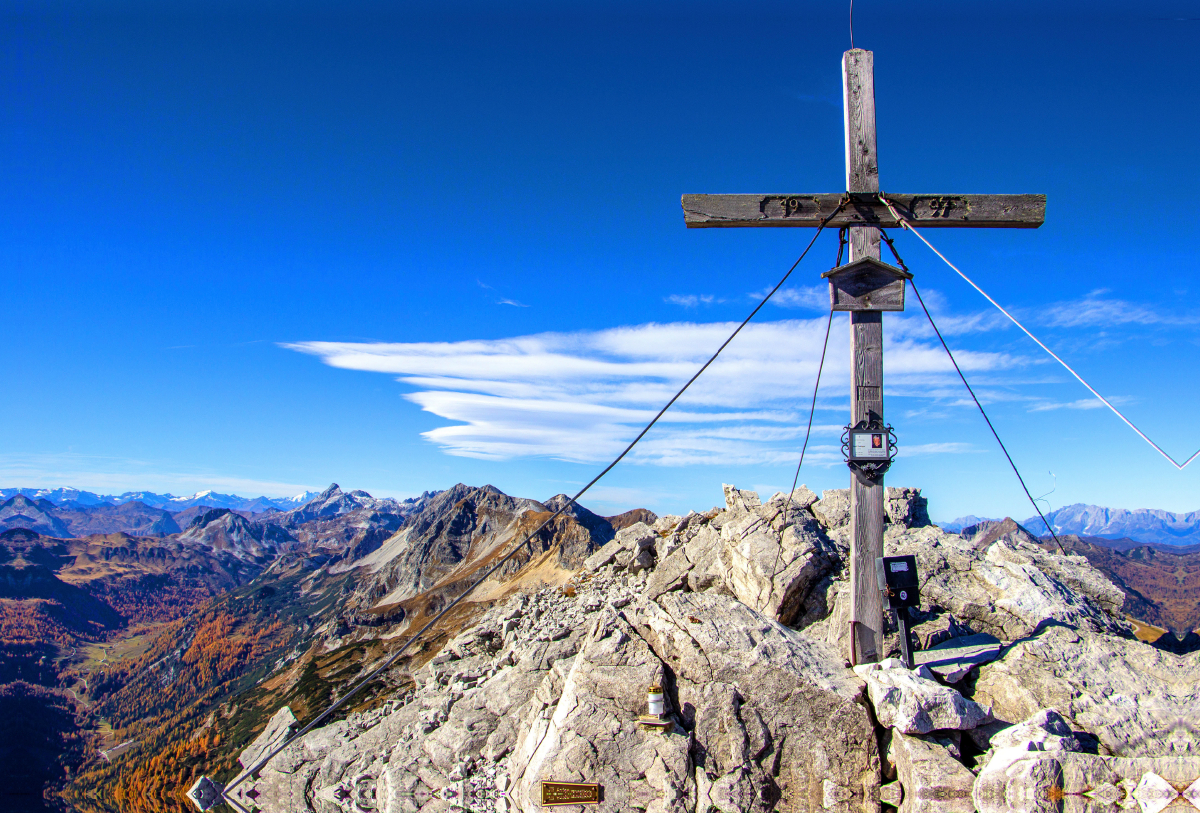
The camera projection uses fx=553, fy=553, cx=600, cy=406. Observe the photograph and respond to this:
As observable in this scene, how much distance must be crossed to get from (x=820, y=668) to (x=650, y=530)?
1278 centimetres

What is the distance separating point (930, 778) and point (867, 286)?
7174 millimetres

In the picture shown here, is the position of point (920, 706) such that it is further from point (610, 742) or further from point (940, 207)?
point (940, 207)

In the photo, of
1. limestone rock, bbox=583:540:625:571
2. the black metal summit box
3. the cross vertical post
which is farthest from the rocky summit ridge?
limestone rock, bbox=583:540:625:571

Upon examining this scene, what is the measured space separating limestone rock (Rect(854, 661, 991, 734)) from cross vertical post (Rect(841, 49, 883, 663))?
1.06m

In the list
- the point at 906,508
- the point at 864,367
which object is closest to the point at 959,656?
the point at 864,367

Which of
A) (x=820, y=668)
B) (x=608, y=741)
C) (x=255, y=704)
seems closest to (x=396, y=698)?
(x=608, y=741)

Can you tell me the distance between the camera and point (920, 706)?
7609 millimetres

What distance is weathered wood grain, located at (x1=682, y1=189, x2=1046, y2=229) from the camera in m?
9.55

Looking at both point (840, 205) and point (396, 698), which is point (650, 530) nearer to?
point (396, 698)

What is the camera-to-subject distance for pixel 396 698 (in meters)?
15.3

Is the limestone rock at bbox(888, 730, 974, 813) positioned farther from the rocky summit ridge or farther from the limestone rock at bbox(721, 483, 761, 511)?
the limestone rock at bbox(721, 483, 761, 511)

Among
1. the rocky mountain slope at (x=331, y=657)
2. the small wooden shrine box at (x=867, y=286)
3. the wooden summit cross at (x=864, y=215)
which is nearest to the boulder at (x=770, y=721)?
the wooden summit cross at (x=864, y=215)

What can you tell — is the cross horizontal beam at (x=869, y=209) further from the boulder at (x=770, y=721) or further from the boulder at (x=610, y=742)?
the boulder at (x=610, y=742)

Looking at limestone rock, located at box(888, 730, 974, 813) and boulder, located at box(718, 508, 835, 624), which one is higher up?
boulder, located at box(718, 508, 835, 624)
